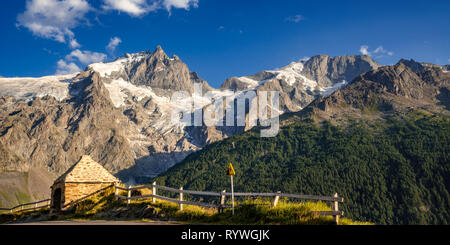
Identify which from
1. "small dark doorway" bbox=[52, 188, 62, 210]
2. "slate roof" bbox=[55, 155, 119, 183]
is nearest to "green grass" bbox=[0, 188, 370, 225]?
"slate roof" bbox=[55, 155, 119, 183]

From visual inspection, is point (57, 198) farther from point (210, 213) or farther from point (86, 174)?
point (210, 213)

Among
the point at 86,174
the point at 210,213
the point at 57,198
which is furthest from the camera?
the point at 57,198

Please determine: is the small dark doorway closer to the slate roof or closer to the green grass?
the slate roof

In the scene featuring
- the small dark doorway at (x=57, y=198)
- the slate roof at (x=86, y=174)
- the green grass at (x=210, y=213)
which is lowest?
the small dark doorway at (x=57, y=198)

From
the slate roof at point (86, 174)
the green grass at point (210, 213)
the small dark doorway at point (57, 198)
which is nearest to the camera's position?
the green grass at point (210, 213)

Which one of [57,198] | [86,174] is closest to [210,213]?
[86,174]

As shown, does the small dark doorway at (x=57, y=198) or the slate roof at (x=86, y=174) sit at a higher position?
the slate roof at (x=86, y=174)

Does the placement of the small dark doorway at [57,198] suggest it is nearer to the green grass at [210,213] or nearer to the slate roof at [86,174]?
the slate roof at [86,174]

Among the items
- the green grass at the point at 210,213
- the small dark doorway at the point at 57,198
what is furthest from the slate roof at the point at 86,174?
the green grass at the point at 210,213

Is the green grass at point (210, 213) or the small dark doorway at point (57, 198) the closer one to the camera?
the green grass at point (210, 213)
